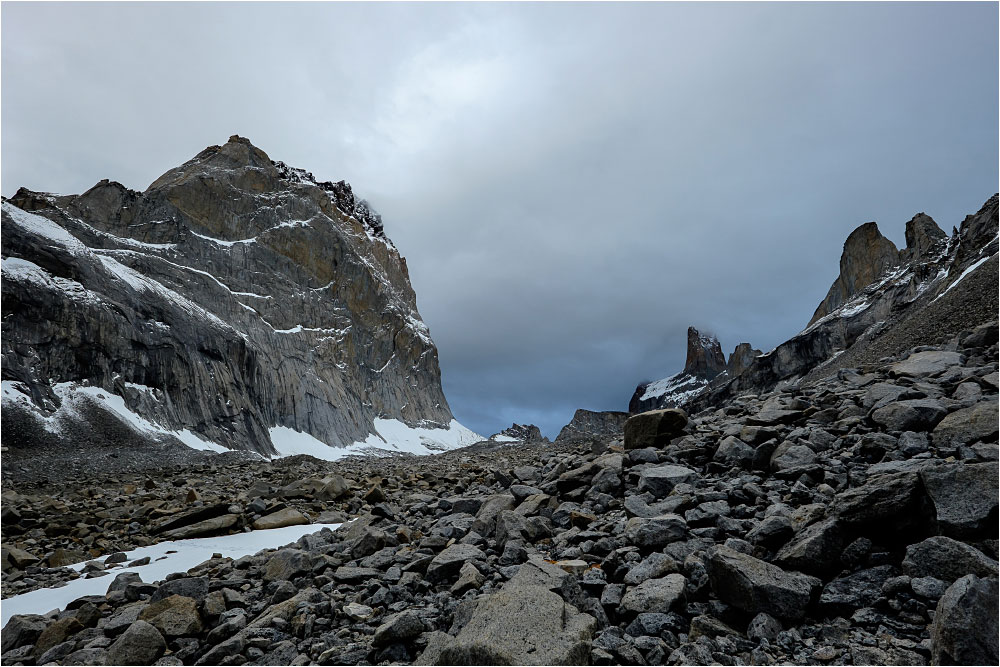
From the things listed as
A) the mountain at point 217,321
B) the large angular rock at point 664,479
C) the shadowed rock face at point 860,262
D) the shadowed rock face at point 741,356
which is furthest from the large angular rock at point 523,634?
the shadowed rock face at point 741,356

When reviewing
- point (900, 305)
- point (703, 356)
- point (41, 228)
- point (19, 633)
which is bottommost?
point (19, 633)

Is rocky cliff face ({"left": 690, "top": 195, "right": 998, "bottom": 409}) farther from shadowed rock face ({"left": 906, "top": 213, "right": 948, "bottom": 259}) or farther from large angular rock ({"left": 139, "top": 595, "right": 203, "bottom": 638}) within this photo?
large angular rock ({"left": 139, "top": 595, "right": 203, "bottom": 638})

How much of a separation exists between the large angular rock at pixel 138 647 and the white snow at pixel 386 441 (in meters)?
60.7

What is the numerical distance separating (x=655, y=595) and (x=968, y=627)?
A: 1.84 meters

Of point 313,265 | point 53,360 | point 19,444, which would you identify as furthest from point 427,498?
point 313,265

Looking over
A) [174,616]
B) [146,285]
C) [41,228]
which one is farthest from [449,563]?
[41,228]

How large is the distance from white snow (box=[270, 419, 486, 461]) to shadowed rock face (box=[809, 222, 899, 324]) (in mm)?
84475

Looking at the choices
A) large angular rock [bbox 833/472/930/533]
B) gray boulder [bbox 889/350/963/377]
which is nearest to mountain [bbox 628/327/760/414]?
gray boulder [bbox 889/350/963/377]

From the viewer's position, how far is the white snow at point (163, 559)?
682 centimetres

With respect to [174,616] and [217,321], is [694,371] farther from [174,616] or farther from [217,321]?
[174,616]

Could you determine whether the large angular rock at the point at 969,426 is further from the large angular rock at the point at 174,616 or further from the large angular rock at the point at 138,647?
the large angular rock at the point at 138,647

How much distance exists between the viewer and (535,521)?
6582 mm

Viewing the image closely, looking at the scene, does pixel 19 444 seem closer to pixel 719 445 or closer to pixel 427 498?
pixel 427 498

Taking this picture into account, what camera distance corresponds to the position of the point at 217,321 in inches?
2520
